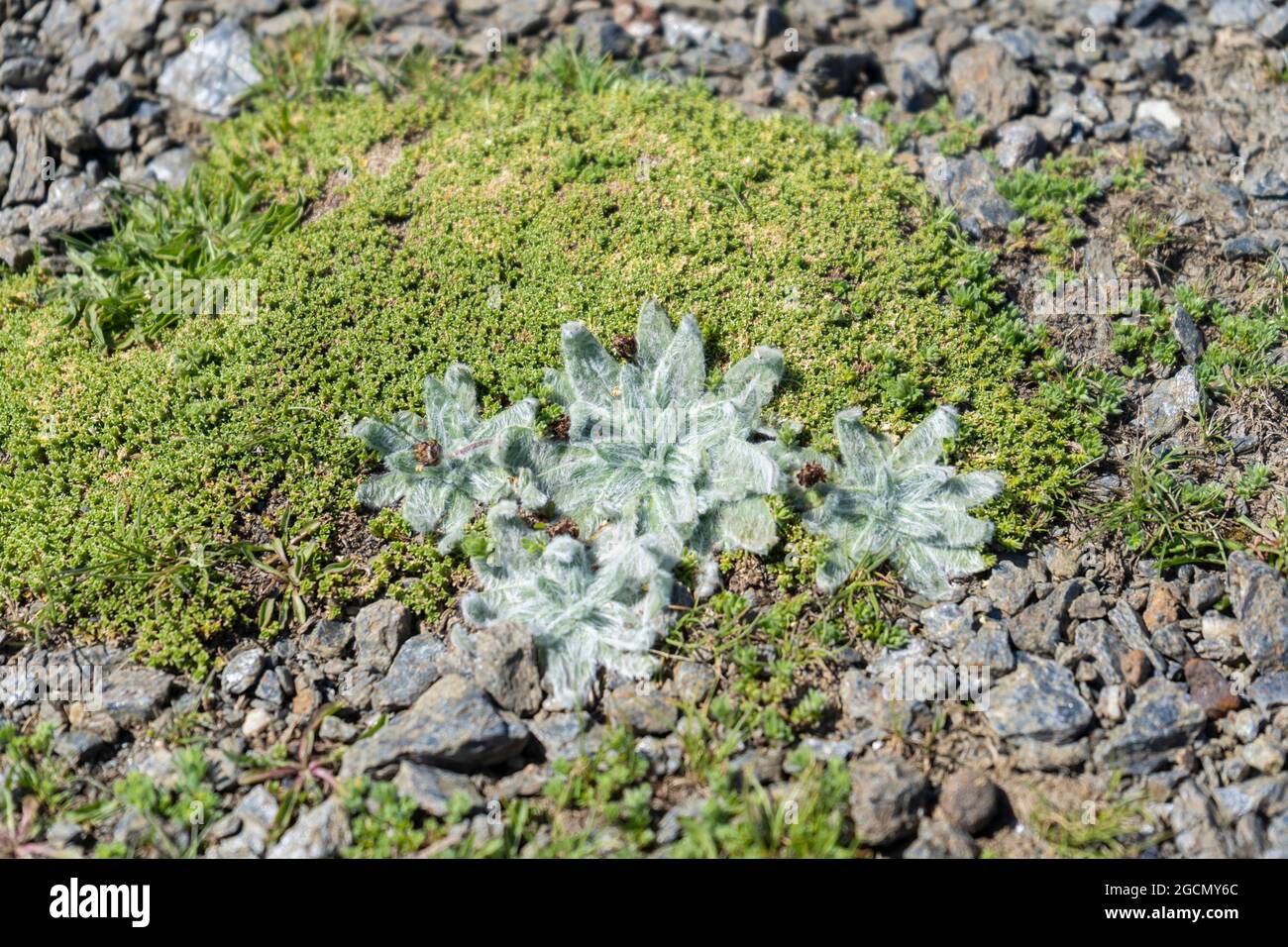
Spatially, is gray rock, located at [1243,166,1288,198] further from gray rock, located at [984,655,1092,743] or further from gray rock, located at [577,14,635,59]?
gray rock, located at [577,14,635,59]

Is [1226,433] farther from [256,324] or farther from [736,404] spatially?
[256,324]

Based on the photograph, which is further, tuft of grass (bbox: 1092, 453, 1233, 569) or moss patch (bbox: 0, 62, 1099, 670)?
moss patch (bbox: 0, 62, 1099, 670)

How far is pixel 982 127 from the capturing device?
7402 mm

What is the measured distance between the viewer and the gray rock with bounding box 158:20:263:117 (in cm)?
811

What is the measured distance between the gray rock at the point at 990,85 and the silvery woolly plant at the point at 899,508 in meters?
3.13

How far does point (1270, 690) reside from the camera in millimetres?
4957

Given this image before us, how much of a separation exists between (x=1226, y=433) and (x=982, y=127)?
286cm

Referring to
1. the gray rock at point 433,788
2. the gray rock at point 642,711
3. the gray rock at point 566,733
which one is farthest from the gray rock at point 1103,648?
the gray rock at point 433,788

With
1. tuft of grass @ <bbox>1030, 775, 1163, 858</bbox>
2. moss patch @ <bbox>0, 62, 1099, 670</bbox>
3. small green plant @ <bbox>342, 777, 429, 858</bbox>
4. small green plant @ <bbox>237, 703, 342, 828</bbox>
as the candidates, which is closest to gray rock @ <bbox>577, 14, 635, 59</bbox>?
moss patch @ <bbox>0, 62, 1099, 670</bbox>

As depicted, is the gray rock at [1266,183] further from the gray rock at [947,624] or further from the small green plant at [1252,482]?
the gray rock at [947,624]

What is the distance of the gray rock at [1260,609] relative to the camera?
5027 millimetres

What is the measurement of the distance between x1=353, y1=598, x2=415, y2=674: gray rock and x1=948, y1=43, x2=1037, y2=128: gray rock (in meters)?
5.49

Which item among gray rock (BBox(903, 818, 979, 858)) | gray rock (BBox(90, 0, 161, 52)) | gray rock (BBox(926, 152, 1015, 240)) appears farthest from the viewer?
gray rock (BBox(90, 0, 161, 52))

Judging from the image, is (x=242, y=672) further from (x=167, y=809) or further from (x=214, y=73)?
(x=214, y=73)
